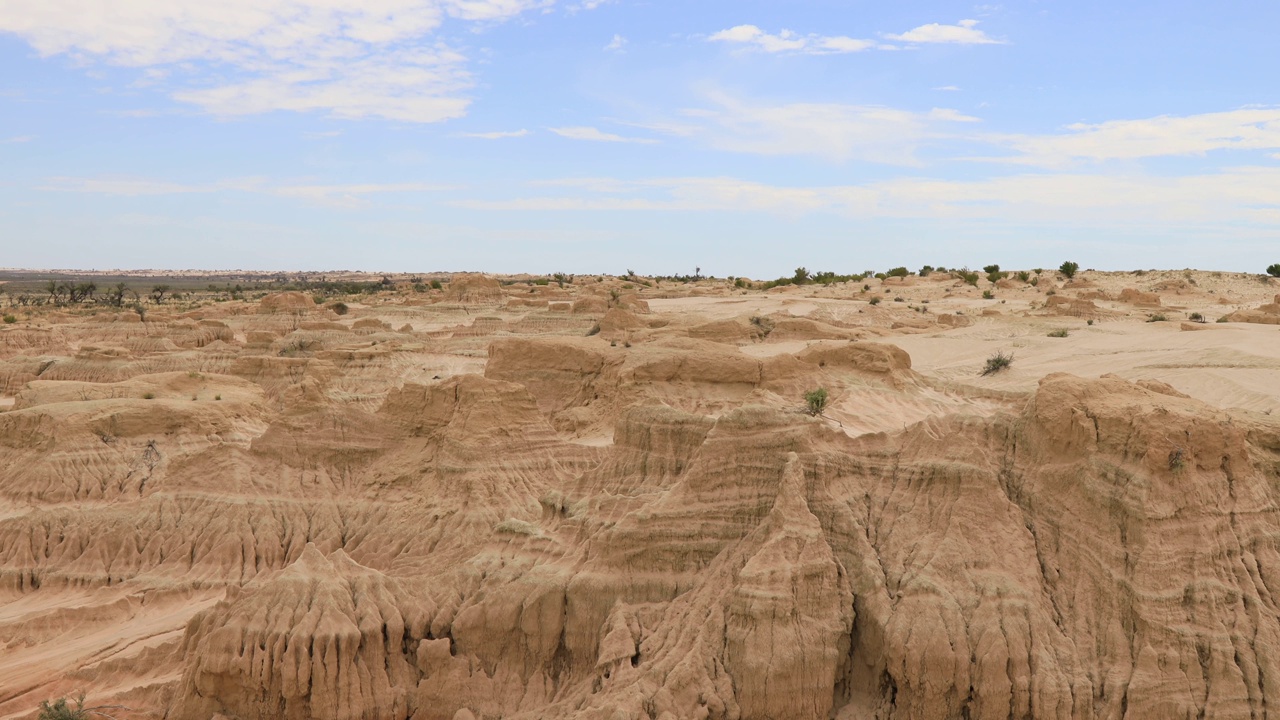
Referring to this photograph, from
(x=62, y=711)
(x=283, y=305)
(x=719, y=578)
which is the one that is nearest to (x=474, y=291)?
(x=283, y=305)

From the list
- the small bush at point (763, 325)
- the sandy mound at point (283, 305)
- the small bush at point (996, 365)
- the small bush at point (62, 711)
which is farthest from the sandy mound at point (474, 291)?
the small bush at point (62, 711)

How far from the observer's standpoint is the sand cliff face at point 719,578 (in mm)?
10250

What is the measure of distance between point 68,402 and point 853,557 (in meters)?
22.3

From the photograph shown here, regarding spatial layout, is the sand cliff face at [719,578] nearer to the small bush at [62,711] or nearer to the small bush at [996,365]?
the small bush at [62,711]

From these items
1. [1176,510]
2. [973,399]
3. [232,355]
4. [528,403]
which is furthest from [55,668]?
[232,355]

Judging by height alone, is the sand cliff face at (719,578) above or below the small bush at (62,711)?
above

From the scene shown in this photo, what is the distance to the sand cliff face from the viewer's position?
10250 mm

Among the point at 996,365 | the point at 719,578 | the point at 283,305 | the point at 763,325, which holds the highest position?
the point at 763,325

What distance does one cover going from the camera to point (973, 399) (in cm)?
2478

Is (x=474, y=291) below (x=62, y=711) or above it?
above

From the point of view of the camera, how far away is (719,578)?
1177 cm

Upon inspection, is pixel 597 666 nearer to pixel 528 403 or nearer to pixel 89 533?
pixel 528 403

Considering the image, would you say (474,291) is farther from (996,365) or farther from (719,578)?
(719,578)

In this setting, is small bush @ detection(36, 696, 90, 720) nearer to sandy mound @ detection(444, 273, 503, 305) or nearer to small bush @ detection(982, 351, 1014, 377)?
small bush @ detection(982, 351, 1014, 377)
